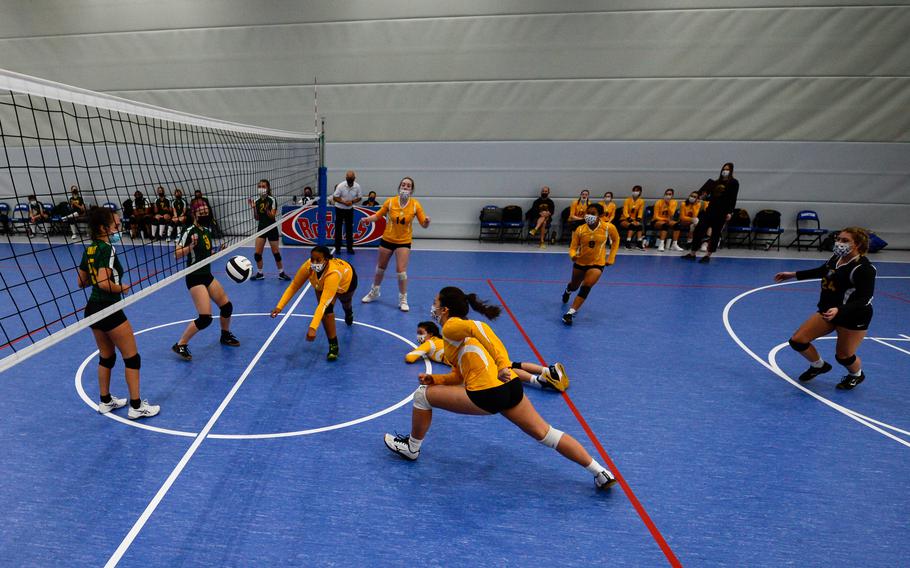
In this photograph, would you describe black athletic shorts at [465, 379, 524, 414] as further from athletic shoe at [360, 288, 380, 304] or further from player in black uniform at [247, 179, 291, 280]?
player in black uniform at [247, 179, 291, 280]

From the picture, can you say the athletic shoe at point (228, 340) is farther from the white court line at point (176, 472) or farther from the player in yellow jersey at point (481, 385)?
the player in yellow jersey at point (481, 385)

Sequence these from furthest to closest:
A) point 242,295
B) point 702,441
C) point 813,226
→ point 813,226 → point 242,295 → point 702,441

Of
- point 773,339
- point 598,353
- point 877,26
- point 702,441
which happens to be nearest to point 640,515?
point 702,441

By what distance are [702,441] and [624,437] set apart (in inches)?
29.3

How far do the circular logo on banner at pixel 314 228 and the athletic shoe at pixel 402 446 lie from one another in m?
8.96

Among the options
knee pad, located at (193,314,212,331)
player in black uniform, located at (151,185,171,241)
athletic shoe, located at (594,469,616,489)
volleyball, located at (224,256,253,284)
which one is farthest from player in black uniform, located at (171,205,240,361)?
player in black uniform, located at (151,185,171,241)

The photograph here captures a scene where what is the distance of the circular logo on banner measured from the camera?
1215 centimetres

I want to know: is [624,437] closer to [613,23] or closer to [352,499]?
[352,499]

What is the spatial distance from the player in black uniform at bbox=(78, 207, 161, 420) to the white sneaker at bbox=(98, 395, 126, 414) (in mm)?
51

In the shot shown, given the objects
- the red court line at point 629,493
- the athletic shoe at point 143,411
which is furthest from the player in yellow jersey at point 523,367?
the athletic shoe at point 143,411

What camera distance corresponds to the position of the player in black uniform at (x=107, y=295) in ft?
12.2

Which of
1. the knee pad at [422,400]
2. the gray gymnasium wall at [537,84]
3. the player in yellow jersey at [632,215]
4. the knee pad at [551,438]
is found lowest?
the knee pad at [551,438]

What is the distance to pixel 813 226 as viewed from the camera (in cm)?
1305

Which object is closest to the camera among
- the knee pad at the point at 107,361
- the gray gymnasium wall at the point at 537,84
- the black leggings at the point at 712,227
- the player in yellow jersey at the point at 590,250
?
the knee pad at the point at 107,361
